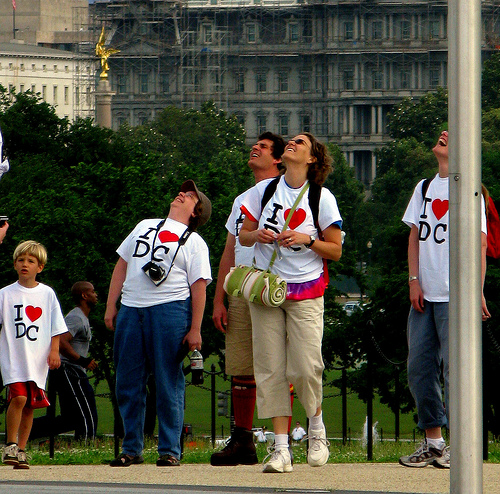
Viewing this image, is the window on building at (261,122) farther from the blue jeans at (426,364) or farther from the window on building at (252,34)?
the blue jeans at (426,364)

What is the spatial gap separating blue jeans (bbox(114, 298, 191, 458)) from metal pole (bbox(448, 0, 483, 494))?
2701 mm

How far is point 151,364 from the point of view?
7.32 metres

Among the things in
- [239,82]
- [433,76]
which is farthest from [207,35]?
[433,76]

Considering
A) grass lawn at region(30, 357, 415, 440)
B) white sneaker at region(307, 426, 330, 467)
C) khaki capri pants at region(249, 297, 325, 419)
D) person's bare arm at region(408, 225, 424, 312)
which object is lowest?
grass lawn at region(30, 357, 415, 440)

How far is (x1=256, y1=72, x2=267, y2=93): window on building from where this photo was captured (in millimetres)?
138375

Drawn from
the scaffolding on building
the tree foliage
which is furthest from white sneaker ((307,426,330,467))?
the scaffolding on building

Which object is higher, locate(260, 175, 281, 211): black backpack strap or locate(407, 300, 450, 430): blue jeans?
locate(260, 175, 281, 211): black backpack strap

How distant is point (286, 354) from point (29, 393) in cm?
145

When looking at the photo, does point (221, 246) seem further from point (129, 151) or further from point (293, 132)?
point (293, 132)

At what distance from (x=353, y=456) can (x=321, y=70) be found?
130108mm

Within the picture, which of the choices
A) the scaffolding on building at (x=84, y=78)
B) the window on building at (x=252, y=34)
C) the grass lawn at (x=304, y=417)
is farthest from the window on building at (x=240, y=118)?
the grass lawn at (x=304, y=417)

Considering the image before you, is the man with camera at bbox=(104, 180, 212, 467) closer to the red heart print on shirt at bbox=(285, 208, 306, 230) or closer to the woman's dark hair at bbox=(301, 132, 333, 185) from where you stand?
the red heart print on shirt at bbox=(285, 208, 306, 230)

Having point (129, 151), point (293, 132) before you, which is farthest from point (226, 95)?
point (129, 151)

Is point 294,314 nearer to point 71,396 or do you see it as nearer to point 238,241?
point 238,241
